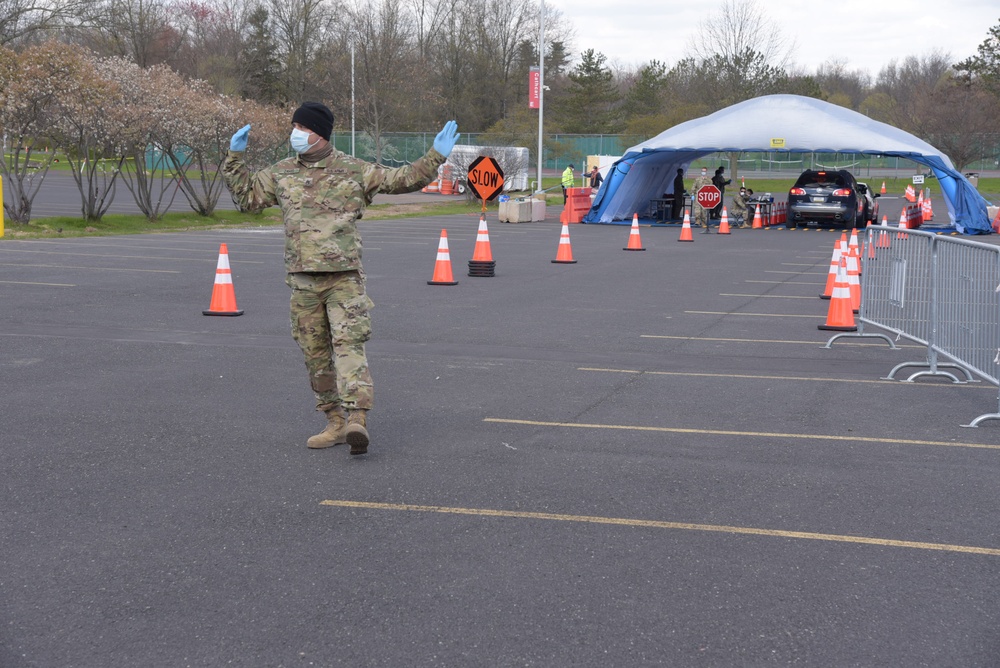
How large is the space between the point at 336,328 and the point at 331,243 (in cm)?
50

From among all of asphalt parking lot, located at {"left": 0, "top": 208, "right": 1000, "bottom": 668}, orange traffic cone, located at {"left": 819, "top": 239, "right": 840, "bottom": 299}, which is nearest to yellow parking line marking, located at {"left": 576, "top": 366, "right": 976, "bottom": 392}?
asphalt parking lot, located at {"left": 0, "top": 208, "right": 1000, "bottom": 668}

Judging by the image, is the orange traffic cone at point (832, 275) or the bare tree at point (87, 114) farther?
the bare tree at point (87, 114)

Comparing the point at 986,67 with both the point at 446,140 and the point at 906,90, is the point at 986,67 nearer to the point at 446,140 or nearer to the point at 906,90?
the point at 906,90

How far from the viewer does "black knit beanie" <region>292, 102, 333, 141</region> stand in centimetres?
672

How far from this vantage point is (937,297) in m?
9.41

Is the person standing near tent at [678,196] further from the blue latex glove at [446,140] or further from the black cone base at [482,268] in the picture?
the blue latex glove at [446,140]

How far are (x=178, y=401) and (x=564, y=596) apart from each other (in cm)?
461

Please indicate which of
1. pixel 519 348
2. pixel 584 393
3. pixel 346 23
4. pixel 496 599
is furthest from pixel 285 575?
pixel 346 23

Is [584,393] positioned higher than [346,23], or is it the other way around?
[346,23]

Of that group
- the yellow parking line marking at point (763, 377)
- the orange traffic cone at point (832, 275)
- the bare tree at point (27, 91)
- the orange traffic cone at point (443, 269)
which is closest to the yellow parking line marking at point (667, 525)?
the yellow parking line marking at point (763, 377)

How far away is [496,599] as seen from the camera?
4.60m

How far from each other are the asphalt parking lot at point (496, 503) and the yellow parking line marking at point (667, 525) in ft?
0.06

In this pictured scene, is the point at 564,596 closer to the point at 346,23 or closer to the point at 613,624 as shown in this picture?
the point at 613,624

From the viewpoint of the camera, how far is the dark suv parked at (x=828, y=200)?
104ft
